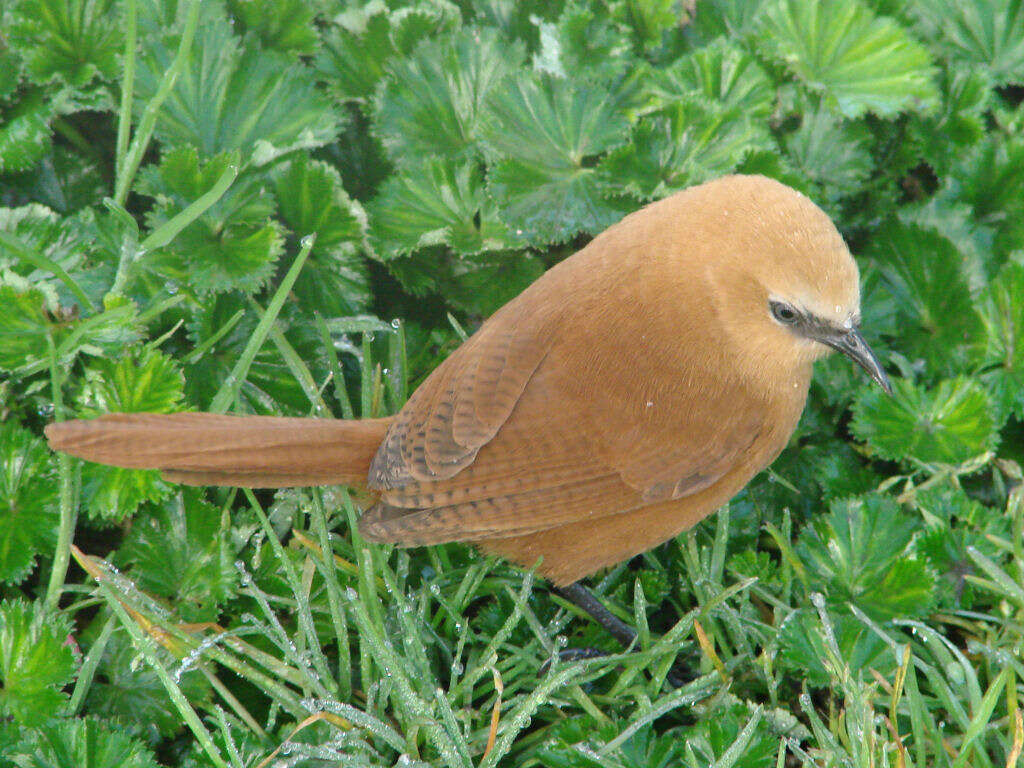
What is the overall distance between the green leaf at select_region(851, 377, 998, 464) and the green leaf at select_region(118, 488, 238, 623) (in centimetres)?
180

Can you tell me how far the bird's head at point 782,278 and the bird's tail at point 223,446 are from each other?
951 mm

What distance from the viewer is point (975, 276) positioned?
320 centimetres

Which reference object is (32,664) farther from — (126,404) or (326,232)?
(326,232)

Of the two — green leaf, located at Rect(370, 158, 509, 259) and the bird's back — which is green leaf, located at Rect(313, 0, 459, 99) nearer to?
green leaf, located at Rect(370, 158, 509, 259)

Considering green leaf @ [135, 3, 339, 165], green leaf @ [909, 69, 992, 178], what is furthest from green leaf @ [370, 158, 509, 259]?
green leaf @ [909, 69, 992, 178]

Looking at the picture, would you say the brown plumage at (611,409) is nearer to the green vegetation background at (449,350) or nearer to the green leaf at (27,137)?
the green vegetation background at (449,350)

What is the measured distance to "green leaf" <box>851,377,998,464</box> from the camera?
2.87m

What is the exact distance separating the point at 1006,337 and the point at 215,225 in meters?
2.31

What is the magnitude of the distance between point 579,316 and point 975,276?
59.2 inches

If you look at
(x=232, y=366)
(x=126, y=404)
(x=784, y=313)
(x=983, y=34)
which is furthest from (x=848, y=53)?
(x=126, y=404)

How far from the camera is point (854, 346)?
238 centimetres

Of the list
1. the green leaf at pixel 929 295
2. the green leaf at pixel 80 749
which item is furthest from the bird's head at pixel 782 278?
the green leaf at pixel 80 749

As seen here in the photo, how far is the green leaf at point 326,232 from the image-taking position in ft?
9.66

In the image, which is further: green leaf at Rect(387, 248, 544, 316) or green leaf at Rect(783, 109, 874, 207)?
green leaf at Rect(783, 109, 874, 207)
